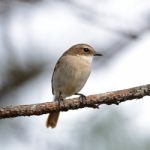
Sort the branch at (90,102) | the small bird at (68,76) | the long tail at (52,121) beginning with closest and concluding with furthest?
1. the branch at (90,102)
2. the long tail at (52,121)
3. the small bird at (68,76)

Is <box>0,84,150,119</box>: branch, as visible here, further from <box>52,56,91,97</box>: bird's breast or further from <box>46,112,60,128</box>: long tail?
<box>52,56,91,97</box>: bird's breast

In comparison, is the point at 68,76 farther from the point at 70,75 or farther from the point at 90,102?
the point at 90,102

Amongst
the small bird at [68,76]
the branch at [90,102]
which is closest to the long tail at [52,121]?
the small bird at [68,76]

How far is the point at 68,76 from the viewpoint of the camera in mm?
5570

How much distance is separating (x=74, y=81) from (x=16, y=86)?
1007 mm

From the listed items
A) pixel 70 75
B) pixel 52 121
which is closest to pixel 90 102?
pixel 52 121

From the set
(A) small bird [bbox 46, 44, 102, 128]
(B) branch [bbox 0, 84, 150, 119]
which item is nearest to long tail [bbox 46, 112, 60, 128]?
(A) small bird [bbox 46, 44, 102, 128]

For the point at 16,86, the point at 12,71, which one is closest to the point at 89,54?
the point at 12,71

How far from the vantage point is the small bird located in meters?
5.52

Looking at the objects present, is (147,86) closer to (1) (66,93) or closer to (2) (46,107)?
(2) (46,107)

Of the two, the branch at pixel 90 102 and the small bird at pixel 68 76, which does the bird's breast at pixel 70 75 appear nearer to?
the small bird at pixel 68 76

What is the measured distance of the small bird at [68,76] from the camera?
5523 mm

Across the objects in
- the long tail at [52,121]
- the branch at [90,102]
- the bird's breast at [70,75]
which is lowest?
the branch at [90,102]

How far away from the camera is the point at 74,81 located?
Result: 552 cm
